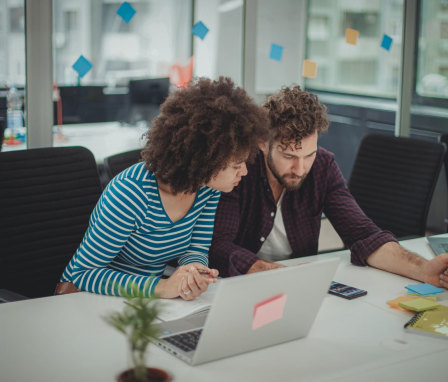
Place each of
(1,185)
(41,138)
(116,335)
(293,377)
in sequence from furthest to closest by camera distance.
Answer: (41,138) < (1,185) < (116,335) < (293,377)

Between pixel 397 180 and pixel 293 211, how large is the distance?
2.50 ft

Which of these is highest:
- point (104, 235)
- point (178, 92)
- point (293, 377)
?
point (178, 92)

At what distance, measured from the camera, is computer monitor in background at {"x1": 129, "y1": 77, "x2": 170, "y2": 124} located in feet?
14.8

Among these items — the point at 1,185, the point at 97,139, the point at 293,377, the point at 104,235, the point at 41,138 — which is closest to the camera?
the point at 293,377

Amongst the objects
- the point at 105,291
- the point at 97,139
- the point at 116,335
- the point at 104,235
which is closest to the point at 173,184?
the point at 104,235

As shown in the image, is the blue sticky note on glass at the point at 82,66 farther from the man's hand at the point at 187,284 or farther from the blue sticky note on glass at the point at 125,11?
the man's hand at the point at 187,284

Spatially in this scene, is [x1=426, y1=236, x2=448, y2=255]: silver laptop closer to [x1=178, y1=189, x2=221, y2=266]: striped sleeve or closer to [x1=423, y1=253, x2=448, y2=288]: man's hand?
[x1=423, y1=253, x2=448, y2=288]: man's hand

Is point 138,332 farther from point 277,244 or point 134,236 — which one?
point 277,244

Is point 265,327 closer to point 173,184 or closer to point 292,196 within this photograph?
point 173,184

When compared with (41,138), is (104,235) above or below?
below

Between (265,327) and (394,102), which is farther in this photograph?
(394,102)

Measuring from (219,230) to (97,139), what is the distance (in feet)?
7.95

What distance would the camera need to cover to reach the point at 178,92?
1586 mm

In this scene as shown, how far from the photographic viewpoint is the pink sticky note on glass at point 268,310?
1.14m
